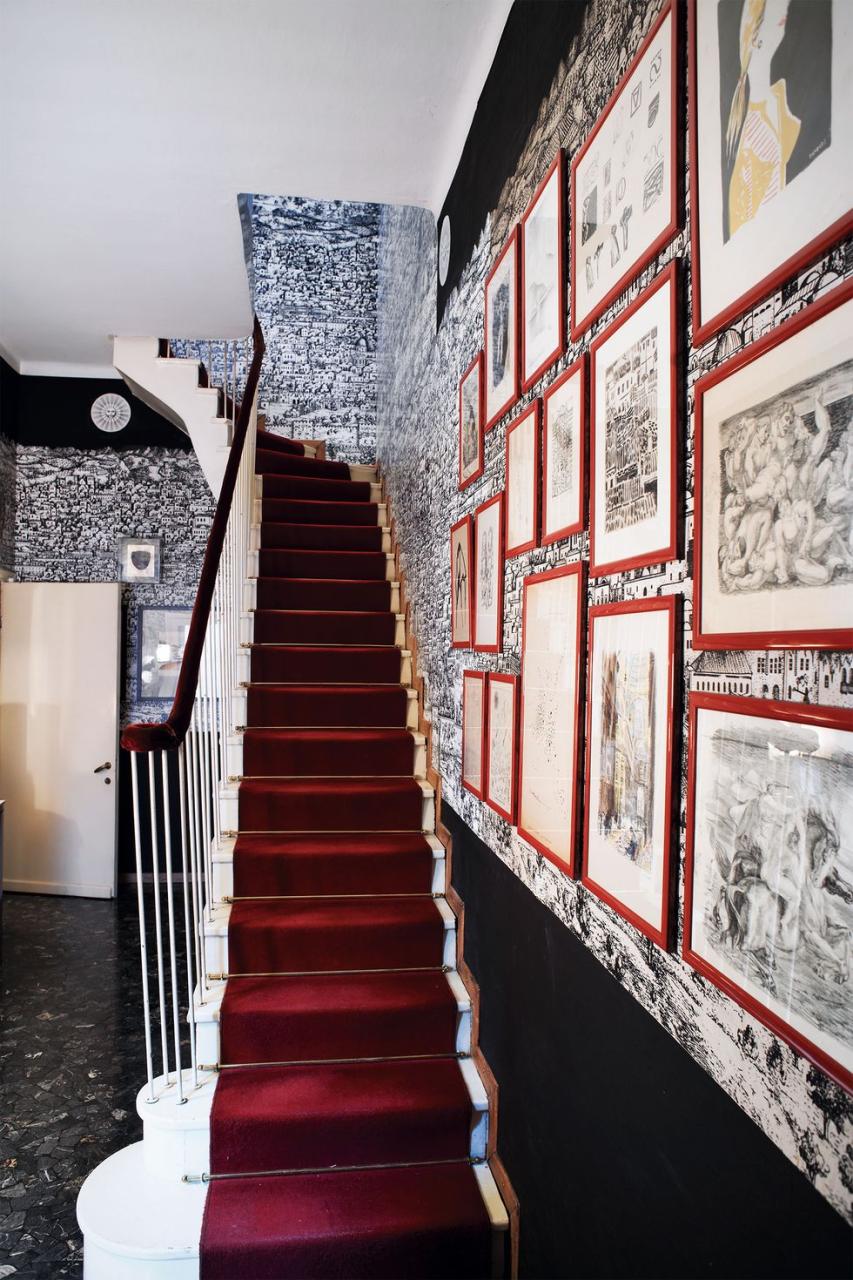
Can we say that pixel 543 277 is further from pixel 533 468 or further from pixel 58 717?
pixel 58 717

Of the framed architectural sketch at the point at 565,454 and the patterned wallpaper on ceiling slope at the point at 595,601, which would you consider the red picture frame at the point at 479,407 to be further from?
the framed architectural sketch at the point at 565,454

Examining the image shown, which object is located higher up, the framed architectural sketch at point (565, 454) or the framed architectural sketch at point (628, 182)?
the framed architectural sketch at point (628, 182)

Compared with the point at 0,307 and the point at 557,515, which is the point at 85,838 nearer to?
the point at 0,307

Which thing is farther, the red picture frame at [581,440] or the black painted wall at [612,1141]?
the red picture frame at [581,440]

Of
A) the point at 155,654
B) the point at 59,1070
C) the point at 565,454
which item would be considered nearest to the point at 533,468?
the point at 565,454

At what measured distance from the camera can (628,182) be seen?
1352mm

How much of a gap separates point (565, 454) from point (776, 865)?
1017 mm

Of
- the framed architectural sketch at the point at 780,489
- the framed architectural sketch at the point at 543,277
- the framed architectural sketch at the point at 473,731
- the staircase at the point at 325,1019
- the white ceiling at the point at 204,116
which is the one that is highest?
the white ceiling at the point at 204,116

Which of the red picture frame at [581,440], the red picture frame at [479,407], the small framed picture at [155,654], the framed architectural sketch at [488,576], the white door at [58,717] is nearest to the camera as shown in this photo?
the red picture frame at [581,440]

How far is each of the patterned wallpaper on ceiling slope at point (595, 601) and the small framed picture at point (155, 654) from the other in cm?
251

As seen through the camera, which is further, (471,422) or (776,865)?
(471,422)

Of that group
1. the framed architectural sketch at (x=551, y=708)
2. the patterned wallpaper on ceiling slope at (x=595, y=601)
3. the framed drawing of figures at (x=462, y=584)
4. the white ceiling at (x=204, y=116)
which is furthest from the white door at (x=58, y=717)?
the framed architectural sketch at (x=551, y=708)

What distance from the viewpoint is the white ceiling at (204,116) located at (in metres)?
2.56

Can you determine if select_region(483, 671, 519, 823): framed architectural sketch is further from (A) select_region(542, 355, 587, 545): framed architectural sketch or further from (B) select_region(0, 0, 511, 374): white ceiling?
(B) select_region(0, 0, 511, 374): white ceiling
